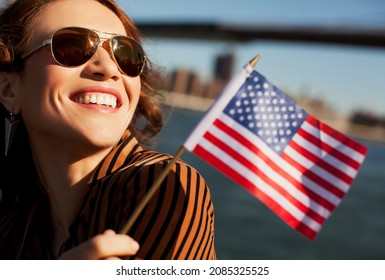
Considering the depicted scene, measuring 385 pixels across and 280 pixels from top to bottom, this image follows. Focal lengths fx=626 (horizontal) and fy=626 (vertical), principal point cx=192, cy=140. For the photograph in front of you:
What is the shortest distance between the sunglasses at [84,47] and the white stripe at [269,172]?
21 centimetres

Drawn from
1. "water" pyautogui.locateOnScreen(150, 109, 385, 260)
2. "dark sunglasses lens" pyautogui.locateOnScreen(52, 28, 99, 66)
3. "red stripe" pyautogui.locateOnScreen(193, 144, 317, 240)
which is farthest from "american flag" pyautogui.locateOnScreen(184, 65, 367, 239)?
"water" pyautogui.locateOnScreen(150, 109, 385, 260)

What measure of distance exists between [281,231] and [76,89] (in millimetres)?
9122

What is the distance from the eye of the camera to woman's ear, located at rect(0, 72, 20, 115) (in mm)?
1223

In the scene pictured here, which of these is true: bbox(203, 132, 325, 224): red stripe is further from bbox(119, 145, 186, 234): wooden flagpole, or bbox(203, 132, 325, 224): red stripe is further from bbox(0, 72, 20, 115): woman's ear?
bbox(0, 72, 20, 115): woman's ear

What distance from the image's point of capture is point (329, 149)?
1053mm

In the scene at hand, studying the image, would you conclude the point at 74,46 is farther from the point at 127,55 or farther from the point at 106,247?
the point at 106,247

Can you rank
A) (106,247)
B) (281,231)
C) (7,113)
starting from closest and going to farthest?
(106,247) < (7,113) < (281,231)

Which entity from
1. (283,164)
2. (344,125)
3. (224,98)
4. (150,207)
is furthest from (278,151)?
(344,125)

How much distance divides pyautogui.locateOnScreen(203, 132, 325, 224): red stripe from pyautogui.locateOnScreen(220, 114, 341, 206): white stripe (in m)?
0.03

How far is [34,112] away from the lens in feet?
3.67

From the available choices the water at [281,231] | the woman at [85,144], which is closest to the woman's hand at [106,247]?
the woman at [85,144]
